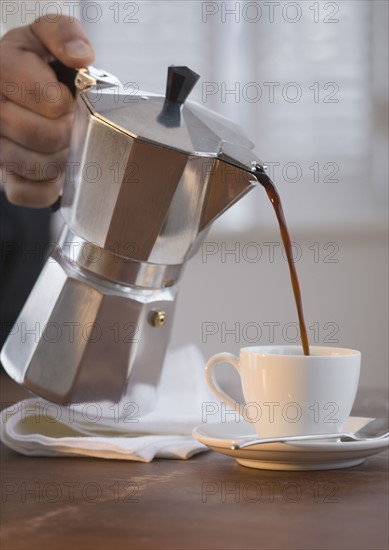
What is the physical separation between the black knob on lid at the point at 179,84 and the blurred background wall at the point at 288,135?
1503 mm

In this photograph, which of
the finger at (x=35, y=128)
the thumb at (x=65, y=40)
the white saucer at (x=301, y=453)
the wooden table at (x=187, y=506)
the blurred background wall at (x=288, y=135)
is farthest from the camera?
the blurred background wall at (x=288, y=135)

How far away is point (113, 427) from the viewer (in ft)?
2.15

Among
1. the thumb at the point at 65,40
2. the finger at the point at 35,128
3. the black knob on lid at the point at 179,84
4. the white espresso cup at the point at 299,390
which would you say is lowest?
the white espresso cup at the point at 299,390

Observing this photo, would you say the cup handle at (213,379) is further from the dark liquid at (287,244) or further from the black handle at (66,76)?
the black handle at (66,76)

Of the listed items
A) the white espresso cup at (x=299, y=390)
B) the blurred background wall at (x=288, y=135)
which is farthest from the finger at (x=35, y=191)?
the blurred background wall at (x=288, y=135)

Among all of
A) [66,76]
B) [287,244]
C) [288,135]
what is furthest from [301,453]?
[288,135]

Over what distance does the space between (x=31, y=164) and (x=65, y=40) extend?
18cm

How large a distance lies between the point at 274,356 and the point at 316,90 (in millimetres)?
1703

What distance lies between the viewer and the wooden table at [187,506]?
383 mm

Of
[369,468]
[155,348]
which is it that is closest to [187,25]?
[155,348]

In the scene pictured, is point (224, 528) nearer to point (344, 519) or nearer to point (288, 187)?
point (344, 519)

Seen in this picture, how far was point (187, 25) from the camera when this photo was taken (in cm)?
220

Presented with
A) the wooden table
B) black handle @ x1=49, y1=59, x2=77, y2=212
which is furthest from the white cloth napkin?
black handle @ x1=49, y1=59, x2=77, y2=212

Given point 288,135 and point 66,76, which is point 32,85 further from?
point 288,135
